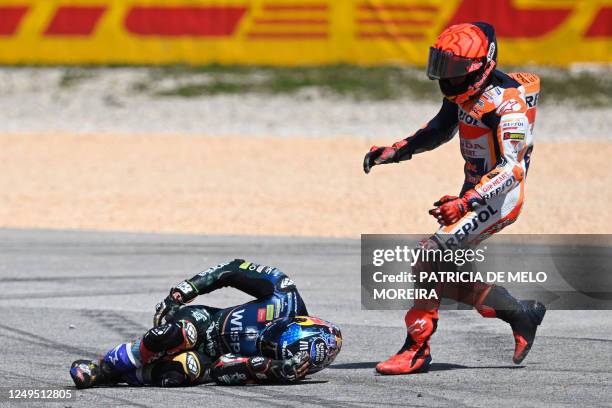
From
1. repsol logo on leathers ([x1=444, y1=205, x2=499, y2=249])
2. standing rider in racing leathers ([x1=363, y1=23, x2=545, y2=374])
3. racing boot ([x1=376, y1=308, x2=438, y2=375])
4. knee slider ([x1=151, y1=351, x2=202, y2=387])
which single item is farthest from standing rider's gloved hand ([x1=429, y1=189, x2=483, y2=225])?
knee slider ([x1=151, y1=351, x2=202, y2=387])

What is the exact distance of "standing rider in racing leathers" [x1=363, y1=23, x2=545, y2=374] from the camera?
7.54 m

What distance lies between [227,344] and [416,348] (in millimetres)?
1191

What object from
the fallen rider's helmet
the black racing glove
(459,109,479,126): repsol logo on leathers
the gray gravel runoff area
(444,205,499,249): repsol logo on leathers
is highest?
the gray gravel runoff area

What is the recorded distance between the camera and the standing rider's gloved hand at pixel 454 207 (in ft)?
24.2

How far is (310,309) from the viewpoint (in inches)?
397

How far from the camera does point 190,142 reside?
67.8 ft

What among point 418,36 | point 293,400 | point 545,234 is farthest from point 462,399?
point 418,36

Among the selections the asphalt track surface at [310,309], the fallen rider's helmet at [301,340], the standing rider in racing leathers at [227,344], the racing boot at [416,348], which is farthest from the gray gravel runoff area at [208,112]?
the fallen rider's helmet at [301,340]

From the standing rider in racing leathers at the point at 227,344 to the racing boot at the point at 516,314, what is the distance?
1099mm

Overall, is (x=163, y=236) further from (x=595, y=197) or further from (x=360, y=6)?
(x=360, y=6)

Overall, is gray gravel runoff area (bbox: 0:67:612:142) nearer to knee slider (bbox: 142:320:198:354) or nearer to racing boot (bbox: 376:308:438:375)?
racing boot (bbox: 376:308:438:375)

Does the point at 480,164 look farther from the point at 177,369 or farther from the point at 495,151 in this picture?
the point at 177,369

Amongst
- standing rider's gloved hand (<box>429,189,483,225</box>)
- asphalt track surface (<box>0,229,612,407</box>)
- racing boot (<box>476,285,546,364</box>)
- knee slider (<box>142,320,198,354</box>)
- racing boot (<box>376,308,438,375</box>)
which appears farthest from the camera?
racing boot (<box>476,285,546,364</box>)

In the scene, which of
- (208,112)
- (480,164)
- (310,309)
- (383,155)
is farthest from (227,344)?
(208,112)
